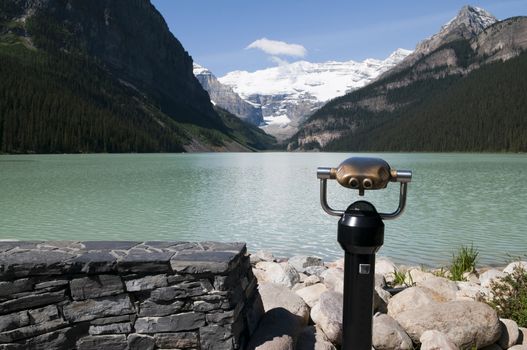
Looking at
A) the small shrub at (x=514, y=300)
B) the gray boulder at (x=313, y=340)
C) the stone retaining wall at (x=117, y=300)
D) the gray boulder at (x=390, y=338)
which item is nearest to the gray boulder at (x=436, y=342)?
the gray boulder at (x=390, y=338)

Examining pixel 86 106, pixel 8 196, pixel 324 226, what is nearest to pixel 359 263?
pixel 324 226

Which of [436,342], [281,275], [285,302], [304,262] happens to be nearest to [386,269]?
[304,262]

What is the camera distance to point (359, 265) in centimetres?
413

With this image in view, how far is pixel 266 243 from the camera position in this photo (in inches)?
698

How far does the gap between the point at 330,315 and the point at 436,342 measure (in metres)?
1.32

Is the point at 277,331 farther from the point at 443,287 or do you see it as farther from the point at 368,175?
the point at 443,287

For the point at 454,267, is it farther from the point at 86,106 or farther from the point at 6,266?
the point at 86,106

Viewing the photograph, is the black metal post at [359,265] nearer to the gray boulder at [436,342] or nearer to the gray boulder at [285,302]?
the gray boulder at [436,342]

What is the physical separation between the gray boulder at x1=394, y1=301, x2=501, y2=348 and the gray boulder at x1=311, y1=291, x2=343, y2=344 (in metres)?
0.83

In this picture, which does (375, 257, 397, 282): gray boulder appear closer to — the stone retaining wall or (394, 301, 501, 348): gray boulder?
(394, 301, 501, 348): gray boulder

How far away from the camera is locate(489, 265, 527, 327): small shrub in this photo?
666 cm

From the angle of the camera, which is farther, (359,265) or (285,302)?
(285,302)

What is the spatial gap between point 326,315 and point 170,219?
17180 mm

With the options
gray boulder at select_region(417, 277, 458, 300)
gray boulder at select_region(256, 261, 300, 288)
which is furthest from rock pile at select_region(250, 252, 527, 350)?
gray boulder at select_region(256, 261, 300, 288)
